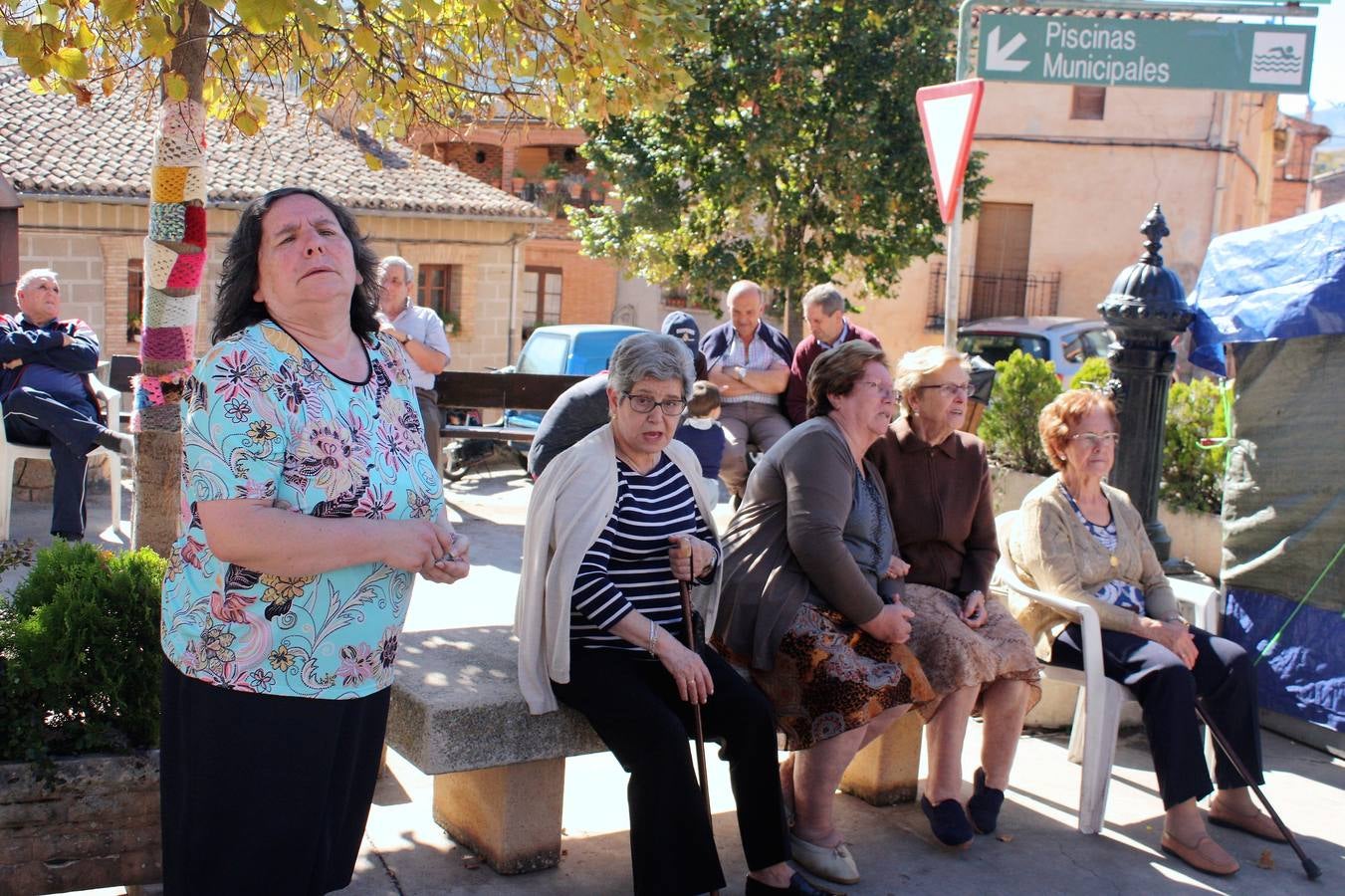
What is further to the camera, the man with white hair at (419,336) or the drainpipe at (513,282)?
the drainpipe at (513,282)

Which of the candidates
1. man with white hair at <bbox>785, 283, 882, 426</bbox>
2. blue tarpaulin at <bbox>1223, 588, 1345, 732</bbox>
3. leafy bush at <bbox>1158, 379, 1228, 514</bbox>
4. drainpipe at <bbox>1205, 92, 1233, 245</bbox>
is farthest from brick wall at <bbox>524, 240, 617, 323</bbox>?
blue tarpaulin at <bbox>1223, 588, 1345, 732</bbox>

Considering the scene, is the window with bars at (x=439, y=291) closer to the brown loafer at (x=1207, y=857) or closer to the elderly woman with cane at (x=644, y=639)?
the elderly woman with cane at (x=644, y=639)

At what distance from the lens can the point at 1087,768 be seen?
14.7 feet

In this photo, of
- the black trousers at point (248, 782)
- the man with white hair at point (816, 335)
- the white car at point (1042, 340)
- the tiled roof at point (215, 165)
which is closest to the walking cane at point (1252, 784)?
the black trousers at point (248, 782)

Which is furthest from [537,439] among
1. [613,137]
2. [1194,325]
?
[613,137]

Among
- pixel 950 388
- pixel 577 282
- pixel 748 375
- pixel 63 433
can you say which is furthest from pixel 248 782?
pixel 577 282

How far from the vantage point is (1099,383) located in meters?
8.17

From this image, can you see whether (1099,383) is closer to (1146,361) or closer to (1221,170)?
(1146,361)

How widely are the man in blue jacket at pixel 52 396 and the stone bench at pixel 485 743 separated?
4560mm

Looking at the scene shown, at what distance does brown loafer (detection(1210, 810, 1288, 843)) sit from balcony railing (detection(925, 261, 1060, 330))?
22.5 metres

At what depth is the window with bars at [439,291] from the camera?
2508 cm

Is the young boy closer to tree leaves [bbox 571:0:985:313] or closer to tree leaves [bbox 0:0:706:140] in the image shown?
tree leaves [bbox 0:0:706:140]

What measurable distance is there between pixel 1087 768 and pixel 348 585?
2791 mm

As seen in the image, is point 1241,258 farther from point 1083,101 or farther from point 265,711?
point 1083,101
